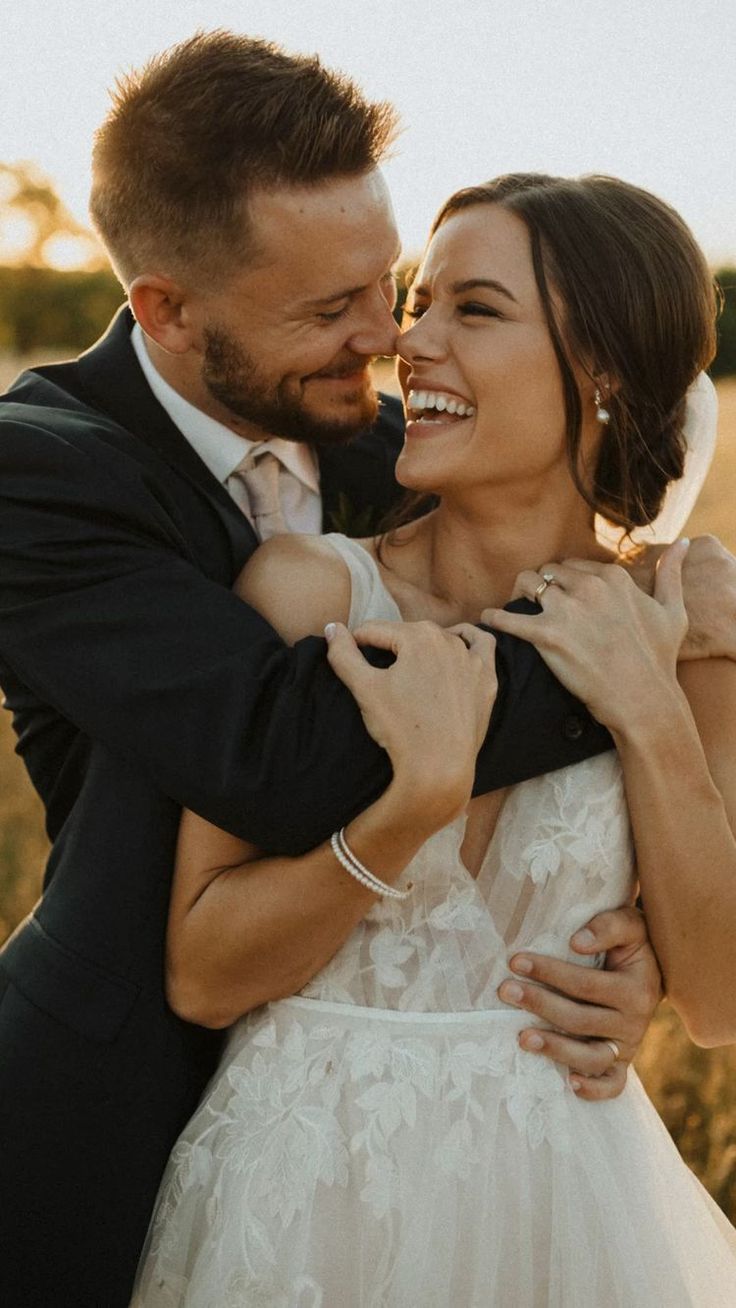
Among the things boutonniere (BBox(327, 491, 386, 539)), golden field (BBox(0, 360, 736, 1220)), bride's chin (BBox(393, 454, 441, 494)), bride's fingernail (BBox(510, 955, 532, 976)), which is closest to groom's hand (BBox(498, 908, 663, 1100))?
bride's fingernail (BBox(510, 955, 532, 976))

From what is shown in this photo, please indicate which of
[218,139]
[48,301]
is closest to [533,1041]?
[218,139]

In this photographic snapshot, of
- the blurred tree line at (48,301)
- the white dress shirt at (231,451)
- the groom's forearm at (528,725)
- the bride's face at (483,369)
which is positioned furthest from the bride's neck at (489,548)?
the blurred tree line at (48,301)

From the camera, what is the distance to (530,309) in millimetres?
2820

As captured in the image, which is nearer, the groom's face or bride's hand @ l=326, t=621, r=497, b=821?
bride's hand @ l=326, t=621, r=497, b=821

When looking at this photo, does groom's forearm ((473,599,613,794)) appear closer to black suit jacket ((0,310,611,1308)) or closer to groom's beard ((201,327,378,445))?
black suit jacket ((0,310,611,1308))

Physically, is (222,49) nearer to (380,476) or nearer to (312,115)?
(312,115)

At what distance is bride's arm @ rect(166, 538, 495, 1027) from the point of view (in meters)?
2.38

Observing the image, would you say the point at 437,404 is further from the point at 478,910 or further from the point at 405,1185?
the point at 405,1185

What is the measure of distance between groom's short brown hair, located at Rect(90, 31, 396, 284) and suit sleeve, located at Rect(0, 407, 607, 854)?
885mm

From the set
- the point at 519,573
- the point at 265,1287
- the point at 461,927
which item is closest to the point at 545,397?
the point at 519,573

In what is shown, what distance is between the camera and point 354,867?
7.97 ft

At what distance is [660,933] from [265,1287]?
3.17 feet

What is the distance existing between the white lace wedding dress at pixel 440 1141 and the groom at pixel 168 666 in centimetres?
9

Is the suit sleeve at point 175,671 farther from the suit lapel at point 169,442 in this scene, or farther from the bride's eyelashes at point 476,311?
the bride's eyelashes at point 476,311
